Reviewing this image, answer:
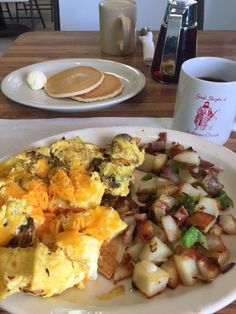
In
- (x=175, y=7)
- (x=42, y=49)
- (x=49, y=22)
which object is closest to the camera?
(x=175, y=7)

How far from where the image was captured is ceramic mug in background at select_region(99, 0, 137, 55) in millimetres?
1283

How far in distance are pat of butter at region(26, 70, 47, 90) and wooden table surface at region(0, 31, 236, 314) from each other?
77mm

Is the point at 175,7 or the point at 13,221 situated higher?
the point at 175,7

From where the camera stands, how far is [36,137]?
37.9 inches

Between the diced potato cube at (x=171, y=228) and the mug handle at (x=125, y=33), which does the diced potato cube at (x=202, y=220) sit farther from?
the mug handle at (x=125, y=33)

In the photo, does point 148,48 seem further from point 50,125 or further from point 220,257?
point 220,257

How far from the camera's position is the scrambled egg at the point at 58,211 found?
0.54m

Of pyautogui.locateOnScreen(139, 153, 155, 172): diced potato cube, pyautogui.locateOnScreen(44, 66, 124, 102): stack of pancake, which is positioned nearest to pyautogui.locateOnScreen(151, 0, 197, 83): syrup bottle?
pyautogui.locateOnScreen(44, 66, 124, 102): stack of pancake

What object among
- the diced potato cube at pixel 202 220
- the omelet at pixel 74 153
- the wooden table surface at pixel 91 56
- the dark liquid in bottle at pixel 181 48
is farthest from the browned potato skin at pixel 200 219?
the dark liquid in bottle at pixel 181 48

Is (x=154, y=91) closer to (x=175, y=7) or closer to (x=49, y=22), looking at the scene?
(x=175, y=7)

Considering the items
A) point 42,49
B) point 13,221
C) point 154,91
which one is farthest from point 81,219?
point 42,49

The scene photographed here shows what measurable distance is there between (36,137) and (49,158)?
0.73 feet

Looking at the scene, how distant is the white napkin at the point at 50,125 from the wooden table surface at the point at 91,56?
0.10ft

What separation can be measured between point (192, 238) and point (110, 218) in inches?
4.9
